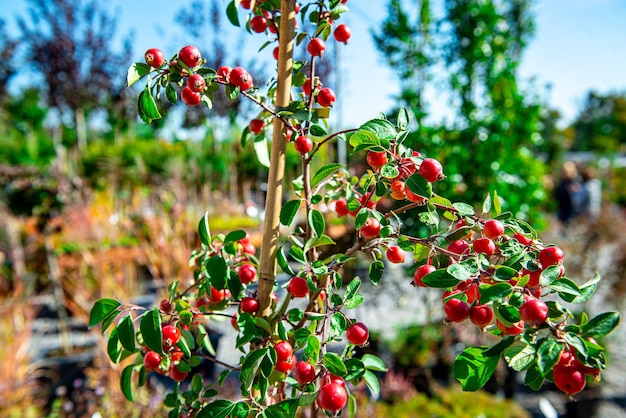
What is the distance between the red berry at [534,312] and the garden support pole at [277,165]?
0.37 meters

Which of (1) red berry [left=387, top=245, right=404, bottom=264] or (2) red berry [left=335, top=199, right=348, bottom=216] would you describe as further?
(2) red berry [left=335, top=199, right=348, bottom=216]

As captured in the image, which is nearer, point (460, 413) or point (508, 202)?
point (460, 413)

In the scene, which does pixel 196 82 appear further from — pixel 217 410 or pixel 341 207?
pixel 217 410

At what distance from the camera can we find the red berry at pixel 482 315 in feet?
1.59

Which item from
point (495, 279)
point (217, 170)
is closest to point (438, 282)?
point (495, 279)

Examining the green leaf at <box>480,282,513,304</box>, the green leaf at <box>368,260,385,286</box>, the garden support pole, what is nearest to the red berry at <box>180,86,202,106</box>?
the garden support pole

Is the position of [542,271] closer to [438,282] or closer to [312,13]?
[438,282]

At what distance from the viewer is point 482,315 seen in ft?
1.59

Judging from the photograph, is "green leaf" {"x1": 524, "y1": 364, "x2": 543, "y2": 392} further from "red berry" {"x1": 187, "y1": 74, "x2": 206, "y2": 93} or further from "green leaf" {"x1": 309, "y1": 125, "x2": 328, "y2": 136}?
"red berry" {"x1": 187, "y1": 74, "x2": 206, "y2": 93}

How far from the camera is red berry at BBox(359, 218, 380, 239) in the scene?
0.60 metres

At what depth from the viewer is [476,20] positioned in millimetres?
2320

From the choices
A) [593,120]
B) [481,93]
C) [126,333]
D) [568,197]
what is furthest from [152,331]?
[593,120]

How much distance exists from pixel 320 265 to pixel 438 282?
0.57ft

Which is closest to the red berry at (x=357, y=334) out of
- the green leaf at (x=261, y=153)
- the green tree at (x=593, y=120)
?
the green leaf at (x=261, y=153)
